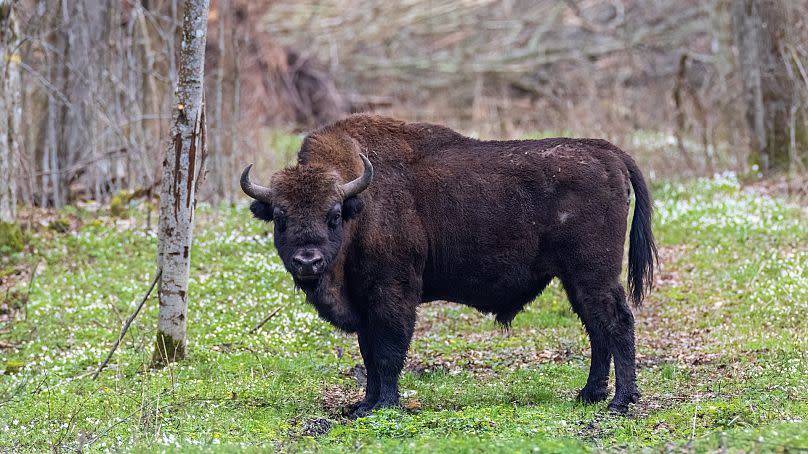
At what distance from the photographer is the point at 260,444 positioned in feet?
26.3

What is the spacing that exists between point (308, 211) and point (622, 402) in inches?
144

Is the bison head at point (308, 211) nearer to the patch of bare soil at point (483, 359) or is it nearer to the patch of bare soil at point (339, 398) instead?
the patch of bare soil at point (339, 398)

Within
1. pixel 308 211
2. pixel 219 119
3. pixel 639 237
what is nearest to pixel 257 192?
pixel 308 211

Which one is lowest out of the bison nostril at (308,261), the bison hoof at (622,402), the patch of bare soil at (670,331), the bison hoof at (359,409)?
the bison hoof at (359,409)

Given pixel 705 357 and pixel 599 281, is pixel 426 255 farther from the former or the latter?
pixel 705 357

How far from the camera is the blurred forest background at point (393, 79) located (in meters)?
18.8

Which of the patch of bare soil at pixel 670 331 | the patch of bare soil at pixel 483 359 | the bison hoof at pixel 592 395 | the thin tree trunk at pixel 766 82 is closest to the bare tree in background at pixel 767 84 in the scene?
the thin tree trunk at pixel 766 82

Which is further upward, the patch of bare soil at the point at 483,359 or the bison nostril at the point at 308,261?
the bison nostril at the point at 308,261

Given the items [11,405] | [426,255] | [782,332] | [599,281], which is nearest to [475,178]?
[426,255]

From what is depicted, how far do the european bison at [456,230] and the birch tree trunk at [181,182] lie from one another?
66.1 inches

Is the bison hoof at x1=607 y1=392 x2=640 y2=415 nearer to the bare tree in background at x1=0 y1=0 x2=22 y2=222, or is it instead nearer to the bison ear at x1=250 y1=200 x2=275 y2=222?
the bison ear at x1=250 y1=200 x2=275 y2=222

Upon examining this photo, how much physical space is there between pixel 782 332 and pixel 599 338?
10.3ft

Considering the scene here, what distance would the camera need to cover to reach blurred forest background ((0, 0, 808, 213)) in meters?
18.8

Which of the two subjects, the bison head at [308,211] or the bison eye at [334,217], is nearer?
the bison head at [308,211]
